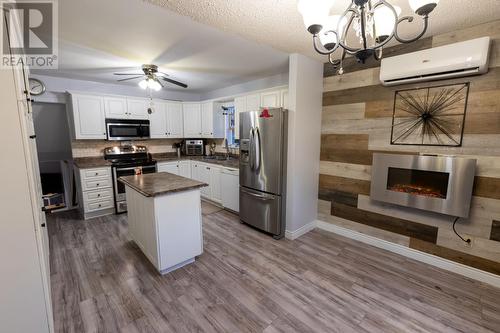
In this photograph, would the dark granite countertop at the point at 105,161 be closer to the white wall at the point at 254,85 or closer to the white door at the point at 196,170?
the white door at the point at 196,170

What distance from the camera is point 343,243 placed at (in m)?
3.07

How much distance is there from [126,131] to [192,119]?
1.48m

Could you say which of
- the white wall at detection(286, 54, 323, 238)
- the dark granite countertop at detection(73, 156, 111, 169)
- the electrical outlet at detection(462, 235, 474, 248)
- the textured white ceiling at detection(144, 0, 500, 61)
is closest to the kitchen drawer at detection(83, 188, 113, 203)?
the dark granite countertop at detection(73, 156, 111, 169)

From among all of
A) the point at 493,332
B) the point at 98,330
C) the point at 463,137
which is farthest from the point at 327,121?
the point at 98,330

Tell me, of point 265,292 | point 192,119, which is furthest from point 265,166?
point 192,119

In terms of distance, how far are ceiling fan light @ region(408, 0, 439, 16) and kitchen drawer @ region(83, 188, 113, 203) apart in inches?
183

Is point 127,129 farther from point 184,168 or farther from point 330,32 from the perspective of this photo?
point 330,32

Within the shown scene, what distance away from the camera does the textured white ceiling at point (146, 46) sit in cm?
192

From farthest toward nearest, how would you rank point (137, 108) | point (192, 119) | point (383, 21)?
point (192, 119), point (137, 108), point (383, 21)

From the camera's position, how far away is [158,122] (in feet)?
16.2

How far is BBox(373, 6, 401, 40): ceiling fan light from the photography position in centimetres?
126

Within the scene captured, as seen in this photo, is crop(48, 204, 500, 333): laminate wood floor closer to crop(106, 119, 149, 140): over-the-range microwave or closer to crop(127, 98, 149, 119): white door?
crop(106, 119, 149, 140): over-the-range microwave

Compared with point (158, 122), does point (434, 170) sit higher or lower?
lower

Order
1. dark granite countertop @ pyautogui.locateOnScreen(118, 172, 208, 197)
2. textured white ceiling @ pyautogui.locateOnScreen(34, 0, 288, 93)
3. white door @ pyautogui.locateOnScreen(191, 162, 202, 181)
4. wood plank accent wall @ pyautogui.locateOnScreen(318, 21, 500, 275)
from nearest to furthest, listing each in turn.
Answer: textured white ceiling @ pyautogui.locateOnScreen(34, 0, 288, 93), wood plank accent wall @ pyautogui.locateOnScreen(318, 21, 500, 275), dark granite countertop @ pyautogui.locateOnScreen(118, 172, 208, 197), white door @ pyautogui.locateOnScreen(191, 162, 202, 181)
